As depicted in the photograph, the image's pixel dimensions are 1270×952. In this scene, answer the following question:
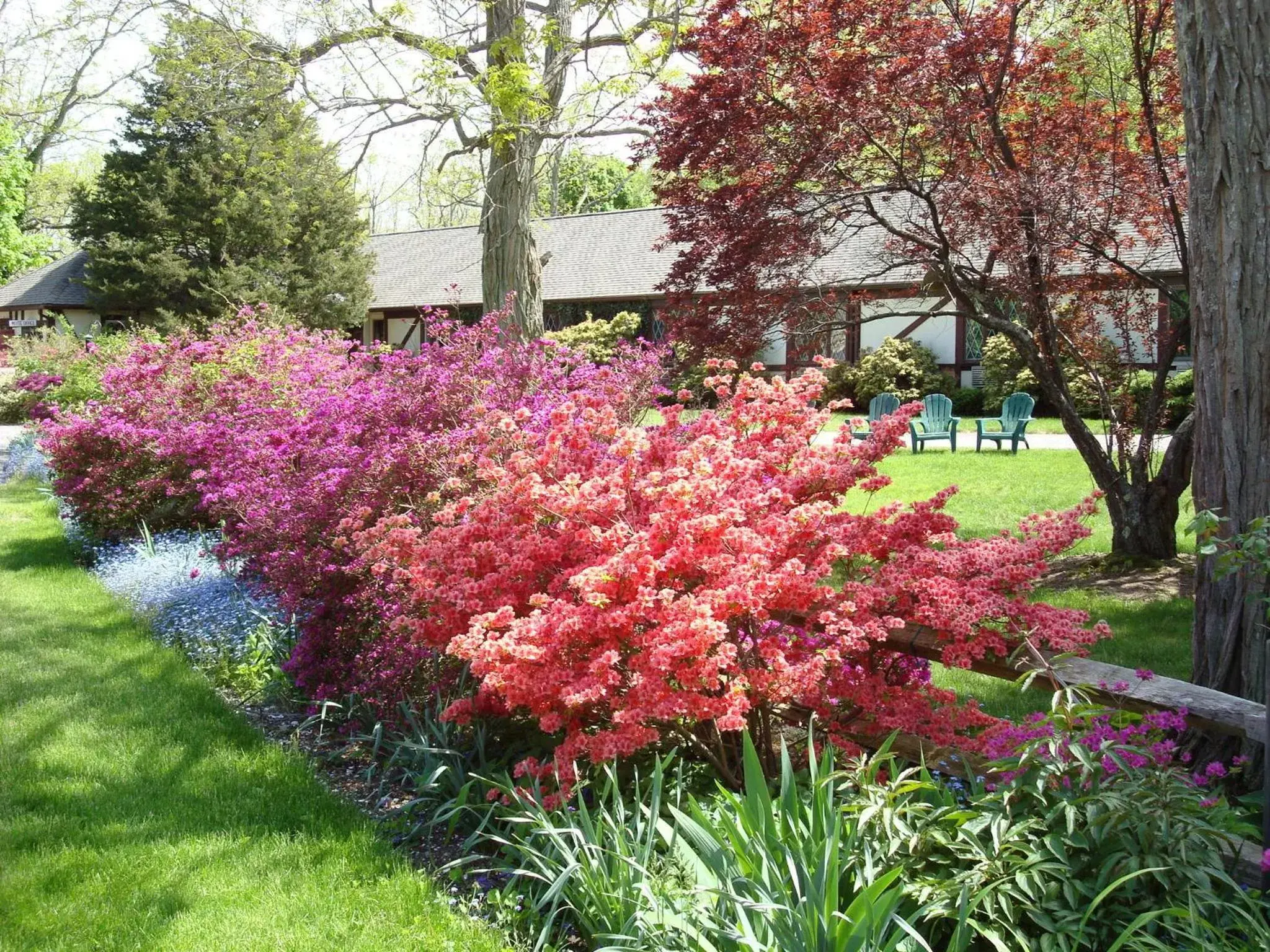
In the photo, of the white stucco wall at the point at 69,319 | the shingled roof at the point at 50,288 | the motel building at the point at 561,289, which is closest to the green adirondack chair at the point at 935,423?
the motel building at the point at 561,289

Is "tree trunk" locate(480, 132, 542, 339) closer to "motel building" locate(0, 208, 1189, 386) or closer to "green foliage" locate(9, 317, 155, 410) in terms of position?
"green foliage" locate(9, 317, 155, 410)

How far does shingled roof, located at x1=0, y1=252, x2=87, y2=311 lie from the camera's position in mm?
35812

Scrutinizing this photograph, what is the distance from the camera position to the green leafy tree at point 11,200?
125 feet

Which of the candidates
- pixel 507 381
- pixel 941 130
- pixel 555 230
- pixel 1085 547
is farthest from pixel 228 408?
pixel 555 230

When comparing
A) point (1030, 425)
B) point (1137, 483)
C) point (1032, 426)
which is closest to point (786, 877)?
point (1137, 483)

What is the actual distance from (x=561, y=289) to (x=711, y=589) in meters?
27.6

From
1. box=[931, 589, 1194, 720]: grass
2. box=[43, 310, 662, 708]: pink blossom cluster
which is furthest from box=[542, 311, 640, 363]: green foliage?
box=[931, 589, 1194, 720]: grass

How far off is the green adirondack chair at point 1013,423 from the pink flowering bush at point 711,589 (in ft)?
39.4

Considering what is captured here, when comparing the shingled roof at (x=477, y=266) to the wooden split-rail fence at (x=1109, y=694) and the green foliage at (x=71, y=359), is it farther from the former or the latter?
the wooden split-rail fence at (x=1109, y=694)

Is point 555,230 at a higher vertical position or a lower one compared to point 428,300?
higher

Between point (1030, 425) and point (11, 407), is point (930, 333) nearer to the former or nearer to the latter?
point (1030, 425)

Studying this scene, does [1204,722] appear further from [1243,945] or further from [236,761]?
[236,761]

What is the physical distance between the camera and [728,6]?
298 inches

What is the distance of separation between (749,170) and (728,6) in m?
1.17
